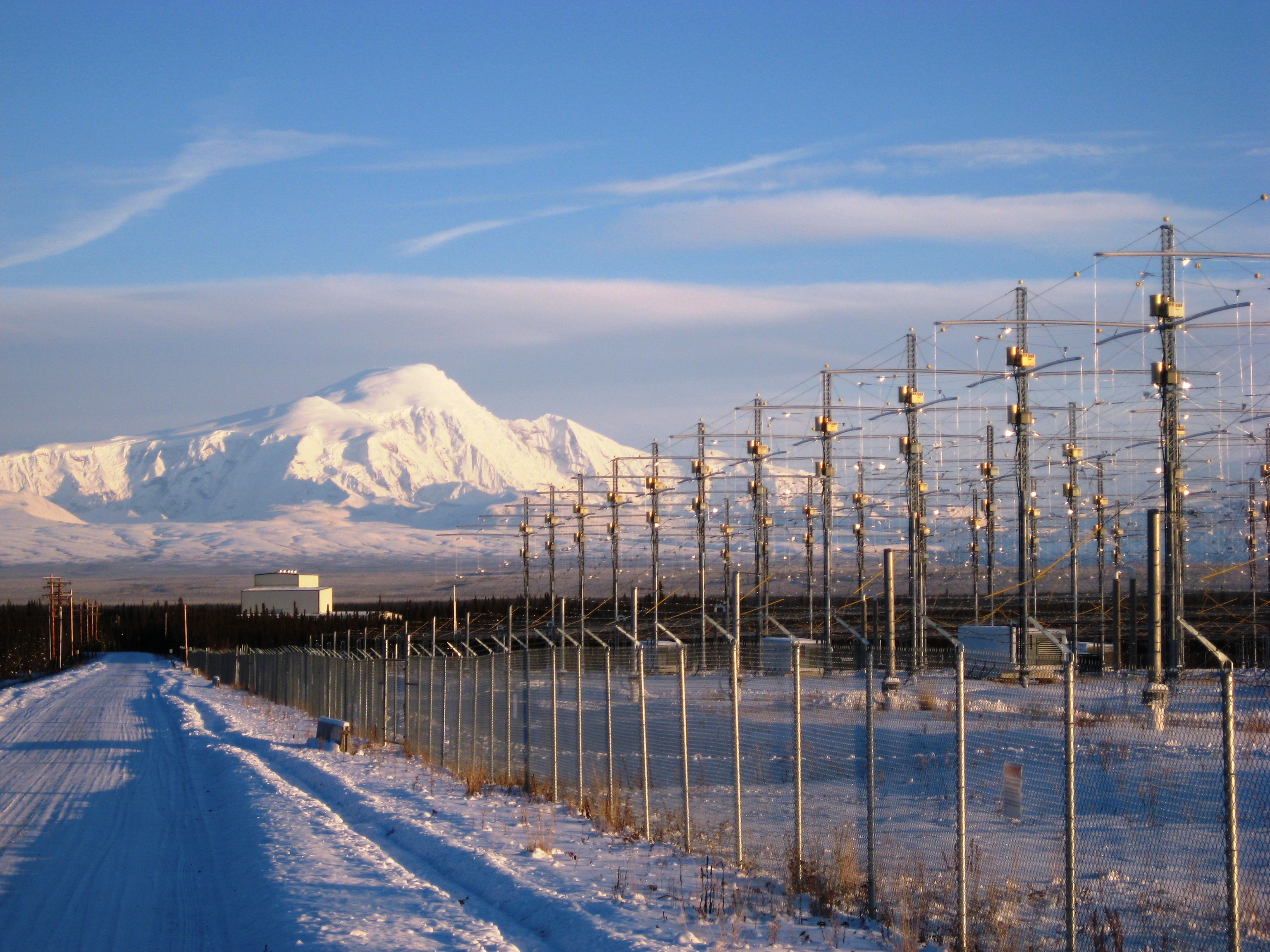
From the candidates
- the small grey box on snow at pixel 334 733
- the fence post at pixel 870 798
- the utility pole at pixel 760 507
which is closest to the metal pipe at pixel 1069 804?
the fence post at pixel 870 798

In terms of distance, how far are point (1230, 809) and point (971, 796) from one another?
749 cm

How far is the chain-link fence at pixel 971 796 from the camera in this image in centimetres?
1036

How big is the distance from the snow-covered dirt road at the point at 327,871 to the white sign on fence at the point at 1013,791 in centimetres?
181

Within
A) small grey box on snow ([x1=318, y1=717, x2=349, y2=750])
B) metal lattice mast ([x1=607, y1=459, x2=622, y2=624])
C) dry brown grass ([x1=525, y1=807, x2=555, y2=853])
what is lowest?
small grey box on snow ([x1=318, y1=717, x2=349, y2=750])

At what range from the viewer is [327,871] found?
13469mm

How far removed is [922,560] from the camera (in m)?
40.8

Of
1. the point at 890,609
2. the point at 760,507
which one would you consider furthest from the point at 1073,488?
the point at 890,609

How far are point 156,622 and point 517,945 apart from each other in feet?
501

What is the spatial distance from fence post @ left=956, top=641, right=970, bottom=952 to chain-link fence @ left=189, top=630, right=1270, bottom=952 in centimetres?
3

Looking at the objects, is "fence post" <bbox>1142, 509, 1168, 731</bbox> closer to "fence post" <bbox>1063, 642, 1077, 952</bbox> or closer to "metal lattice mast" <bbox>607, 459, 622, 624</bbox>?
"fence post" <bbox>1063, 642, 1077, 952</bbox>

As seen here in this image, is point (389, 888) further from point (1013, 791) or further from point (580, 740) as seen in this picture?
point (1013, 791)

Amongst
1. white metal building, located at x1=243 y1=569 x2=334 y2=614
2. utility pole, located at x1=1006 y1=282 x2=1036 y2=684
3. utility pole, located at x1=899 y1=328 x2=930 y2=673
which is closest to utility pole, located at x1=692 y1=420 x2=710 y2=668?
utility pole, located at x1=899 y1=328 x2=930 y2=673

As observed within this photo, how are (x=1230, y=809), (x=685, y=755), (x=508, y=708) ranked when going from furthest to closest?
(x=508, y=708) → (x=685, y=755) → (x=1230, y=809)

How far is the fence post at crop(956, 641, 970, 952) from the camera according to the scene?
9773 millimetres
